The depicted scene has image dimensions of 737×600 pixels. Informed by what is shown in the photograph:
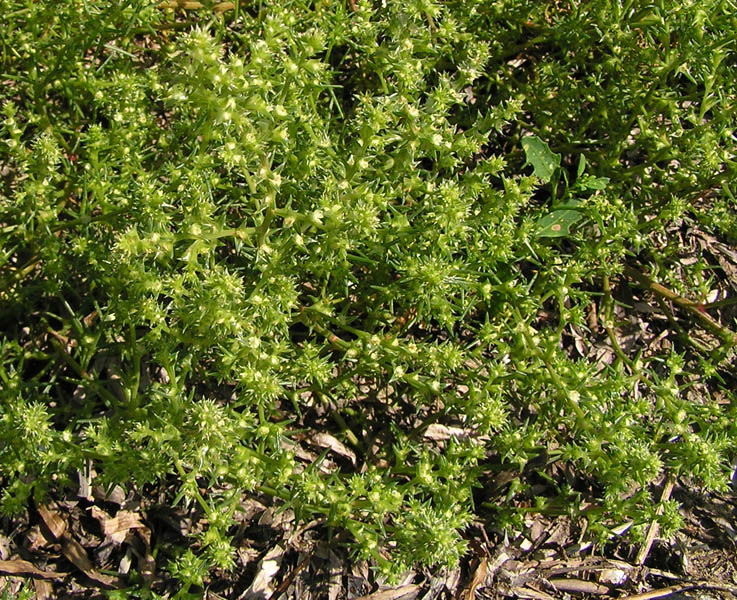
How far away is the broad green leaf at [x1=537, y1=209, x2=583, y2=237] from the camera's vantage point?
3805mm

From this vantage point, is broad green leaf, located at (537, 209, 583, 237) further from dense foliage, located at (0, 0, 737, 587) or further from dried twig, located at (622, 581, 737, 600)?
dried twig, located at (622, 581, 737, 600)

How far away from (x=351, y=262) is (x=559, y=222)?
1.18m

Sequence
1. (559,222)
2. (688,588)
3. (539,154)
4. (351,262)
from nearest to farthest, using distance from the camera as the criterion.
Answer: (351,262) → (688,588) → (559,222) → (539,154)

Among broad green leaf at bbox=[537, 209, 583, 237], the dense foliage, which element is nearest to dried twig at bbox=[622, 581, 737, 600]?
the dense foliage

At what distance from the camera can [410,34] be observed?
3271 mm

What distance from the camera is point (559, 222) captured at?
387 cm

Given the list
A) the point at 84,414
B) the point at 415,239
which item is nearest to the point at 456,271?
the point at 415,239

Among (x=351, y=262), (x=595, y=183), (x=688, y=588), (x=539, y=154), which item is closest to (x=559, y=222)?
(x=595, y=183)

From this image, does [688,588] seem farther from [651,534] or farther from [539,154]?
[539,154]

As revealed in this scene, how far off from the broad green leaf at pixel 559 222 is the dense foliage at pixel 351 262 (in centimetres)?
2

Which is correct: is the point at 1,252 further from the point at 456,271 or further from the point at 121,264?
the point at 456,271

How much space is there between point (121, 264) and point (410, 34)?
1638 millimetres

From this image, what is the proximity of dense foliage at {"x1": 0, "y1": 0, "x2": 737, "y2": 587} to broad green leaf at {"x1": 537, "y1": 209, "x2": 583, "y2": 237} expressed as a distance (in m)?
0.02

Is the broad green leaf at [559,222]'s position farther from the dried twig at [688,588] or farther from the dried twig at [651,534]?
the dried twig at [688,588]
